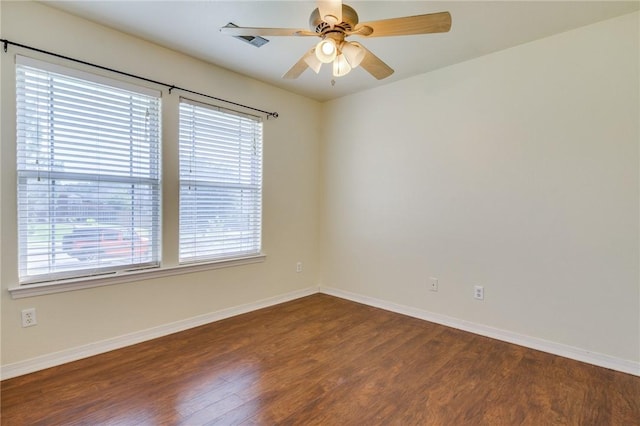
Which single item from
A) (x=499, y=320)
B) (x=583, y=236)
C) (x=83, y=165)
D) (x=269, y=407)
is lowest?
(x=269, y=407)

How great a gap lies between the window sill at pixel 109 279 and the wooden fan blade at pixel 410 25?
241 centimetres

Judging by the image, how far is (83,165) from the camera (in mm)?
2387

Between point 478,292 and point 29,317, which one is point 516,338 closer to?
point 478,292

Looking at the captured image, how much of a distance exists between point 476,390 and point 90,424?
2.24 m

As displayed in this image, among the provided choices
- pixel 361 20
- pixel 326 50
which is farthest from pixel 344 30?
pixel 361 20

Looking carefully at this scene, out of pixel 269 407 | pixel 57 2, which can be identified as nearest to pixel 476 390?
pixel 269 407

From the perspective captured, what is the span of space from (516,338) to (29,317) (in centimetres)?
372

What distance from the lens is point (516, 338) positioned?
8.96 ft

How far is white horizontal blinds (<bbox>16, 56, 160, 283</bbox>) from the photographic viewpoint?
7.14 ft

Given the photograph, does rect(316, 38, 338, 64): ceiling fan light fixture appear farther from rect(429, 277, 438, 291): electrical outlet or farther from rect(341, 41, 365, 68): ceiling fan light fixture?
rect(429, 277, 438, 291): electrical outlet

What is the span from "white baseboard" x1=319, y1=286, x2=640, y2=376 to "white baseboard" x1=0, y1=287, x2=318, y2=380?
1353 millimetres

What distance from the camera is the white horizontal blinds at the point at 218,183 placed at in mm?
2990

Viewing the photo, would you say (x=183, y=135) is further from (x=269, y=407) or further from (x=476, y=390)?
(x=476, y=390)

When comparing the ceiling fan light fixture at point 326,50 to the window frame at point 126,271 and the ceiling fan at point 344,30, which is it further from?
the window frame at point 126,271
